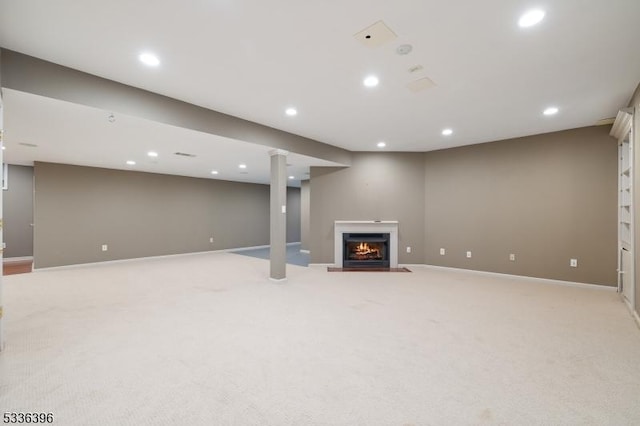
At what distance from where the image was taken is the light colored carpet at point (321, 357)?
171 centimetres

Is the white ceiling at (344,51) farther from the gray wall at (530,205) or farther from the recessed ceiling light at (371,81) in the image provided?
the gray wall at (530,205)

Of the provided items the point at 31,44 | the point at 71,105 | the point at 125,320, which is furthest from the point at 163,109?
the point at 125,320

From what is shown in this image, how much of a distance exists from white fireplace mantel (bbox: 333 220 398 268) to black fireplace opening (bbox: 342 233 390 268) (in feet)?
0.29

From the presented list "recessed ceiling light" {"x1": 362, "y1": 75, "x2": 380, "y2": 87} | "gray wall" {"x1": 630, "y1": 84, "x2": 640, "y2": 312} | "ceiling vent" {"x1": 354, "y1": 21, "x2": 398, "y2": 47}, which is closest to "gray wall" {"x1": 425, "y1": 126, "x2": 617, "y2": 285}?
"gray wall" {"x1": 630, "y1": 84, "x2": 640, "y2": 312}

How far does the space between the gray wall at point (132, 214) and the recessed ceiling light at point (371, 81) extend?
695cm

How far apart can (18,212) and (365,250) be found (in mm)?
9132

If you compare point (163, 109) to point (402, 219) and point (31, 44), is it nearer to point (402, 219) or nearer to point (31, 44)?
point (31, 44)

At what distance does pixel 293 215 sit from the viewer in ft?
36.0

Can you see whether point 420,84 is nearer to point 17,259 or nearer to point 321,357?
point 321,357

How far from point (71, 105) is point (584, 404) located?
503cm

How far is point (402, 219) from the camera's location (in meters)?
6.39

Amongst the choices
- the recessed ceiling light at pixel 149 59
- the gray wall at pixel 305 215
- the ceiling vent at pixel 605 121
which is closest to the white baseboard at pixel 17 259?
the gray wall at pixel 305 215

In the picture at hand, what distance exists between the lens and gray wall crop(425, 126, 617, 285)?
448 cm

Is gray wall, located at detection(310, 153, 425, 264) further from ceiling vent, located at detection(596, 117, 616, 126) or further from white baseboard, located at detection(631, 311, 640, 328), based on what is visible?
white baseboard, located at detection(631, 311, 640, 328)
